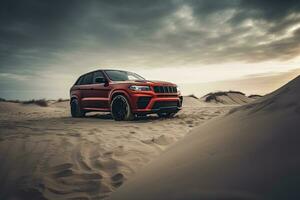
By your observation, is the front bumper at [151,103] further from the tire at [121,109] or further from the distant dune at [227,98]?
the distant dune at [227,98]

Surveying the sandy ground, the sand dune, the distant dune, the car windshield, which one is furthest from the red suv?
the distant dune

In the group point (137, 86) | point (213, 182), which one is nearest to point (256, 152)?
point (213, 182)

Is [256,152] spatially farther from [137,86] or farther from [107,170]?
[137,86]

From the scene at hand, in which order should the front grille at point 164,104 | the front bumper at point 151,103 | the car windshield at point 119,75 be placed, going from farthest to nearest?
the car windshield at point 119,75 < the front grille at point 164,104 < the front bumper at point 151,103

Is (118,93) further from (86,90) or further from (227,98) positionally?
(227,98)

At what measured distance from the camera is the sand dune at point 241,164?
990 mm

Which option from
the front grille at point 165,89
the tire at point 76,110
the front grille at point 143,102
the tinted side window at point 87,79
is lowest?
the tire at point 76,110

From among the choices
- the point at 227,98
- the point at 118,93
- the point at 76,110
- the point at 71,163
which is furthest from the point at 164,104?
the point at 227,98

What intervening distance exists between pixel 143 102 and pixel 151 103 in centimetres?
24

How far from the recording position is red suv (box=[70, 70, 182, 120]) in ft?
23.2

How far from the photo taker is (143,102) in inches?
279

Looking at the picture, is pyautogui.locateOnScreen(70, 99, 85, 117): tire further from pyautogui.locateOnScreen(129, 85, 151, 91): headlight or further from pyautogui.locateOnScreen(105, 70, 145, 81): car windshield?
pyautogui.locateOnScreen(129, 85, 151, 91): headlight

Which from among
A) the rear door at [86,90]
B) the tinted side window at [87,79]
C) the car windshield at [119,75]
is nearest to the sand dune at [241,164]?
the car windshield at [119,75]

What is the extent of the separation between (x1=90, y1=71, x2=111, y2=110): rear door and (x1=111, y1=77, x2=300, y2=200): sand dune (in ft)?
20.2
